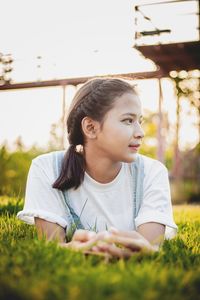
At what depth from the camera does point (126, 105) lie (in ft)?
7.32

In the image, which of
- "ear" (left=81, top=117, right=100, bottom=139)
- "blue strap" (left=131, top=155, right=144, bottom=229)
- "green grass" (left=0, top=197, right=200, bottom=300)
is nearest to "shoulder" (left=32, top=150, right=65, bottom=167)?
"ear" (left=81, top=117, right=100, bottom=139)

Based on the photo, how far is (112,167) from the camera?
7.85ft

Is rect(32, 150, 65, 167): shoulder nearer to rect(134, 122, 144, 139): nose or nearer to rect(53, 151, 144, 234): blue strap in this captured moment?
rect(53, 151, 144, 234): blue strap

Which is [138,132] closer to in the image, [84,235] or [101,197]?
[101,197]

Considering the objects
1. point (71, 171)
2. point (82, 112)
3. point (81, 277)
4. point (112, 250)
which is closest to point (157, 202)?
point (71, 171)

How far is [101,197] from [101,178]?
0.29 feet

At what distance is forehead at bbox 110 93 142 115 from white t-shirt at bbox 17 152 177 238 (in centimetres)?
34

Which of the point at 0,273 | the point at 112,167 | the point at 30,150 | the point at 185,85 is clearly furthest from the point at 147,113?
the point at 0,273

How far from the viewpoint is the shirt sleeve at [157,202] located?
2.19 meters

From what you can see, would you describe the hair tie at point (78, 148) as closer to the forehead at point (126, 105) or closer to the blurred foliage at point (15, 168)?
the forehead at point (126, 105)

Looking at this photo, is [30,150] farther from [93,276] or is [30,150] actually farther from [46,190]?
[93,276]

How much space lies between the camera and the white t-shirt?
88.9 inches

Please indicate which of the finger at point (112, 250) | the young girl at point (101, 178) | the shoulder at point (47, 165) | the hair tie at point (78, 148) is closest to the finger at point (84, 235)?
the finger at point (112, 250)

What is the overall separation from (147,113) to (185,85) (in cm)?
824
